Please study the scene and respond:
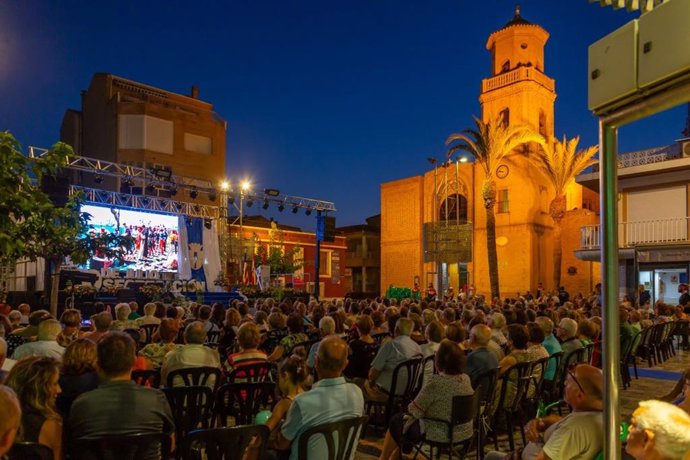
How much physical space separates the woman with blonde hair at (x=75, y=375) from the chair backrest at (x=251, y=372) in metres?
1.48

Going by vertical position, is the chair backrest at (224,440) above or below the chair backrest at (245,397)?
above

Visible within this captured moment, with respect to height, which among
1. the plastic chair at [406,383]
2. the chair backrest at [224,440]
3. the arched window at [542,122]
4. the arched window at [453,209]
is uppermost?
the arched window at [542,122]

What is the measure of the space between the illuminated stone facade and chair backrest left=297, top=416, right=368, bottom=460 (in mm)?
23292

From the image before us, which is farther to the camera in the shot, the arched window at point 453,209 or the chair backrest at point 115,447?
the arched window at point 453,209

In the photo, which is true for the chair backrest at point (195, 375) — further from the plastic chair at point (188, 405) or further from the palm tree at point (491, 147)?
the palm tree at point (491, 147)

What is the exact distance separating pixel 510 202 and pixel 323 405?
26.3 m

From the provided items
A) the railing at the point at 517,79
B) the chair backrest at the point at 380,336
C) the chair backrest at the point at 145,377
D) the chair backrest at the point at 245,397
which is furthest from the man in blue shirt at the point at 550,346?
the railing at the point at 517,79

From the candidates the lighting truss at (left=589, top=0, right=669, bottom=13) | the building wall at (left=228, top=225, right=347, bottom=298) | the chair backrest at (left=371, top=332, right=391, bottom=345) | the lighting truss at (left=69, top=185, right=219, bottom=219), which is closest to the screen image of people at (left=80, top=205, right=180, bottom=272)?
the lighting truss at (left=69, top=185, right=219, bottom=219)

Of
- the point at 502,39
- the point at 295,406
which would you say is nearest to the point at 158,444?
Answer: the point at 295,406

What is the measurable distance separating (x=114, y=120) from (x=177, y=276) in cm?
1320

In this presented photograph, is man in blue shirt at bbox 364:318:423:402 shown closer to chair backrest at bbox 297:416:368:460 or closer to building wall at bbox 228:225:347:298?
chair backrest at bbox 297:416:368:460

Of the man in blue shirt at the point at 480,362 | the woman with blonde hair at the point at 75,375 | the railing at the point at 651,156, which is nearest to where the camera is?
the woman with blonde hair at the point at 75,375

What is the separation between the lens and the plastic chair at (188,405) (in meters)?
4.14

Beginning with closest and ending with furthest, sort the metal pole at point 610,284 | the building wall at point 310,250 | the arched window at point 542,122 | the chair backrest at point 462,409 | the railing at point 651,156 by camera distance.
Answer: the metal pole at point 610,284 < the chair backrest at point 462,409 < the railing at point 651,156 < the arched window at point 542,122 < the building wall at point 310,250
